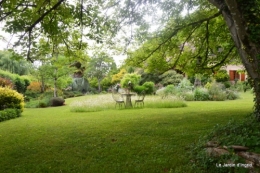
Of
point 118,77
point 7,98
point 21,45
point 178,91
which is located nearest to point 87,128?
point 21,45

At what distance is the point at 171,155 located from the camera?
4301 millimetres

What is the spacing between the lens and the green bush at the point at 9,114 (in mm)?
9891

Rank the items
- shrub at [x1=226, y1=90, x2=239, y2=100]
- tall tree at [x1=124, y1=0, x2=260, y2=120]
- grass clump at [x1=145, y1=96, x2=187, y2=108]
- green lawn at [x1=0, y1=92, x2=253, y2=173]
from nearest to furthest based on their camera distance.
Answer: green lawn at [x1=0, y1=92, x2=253, y2=173]
tall tree at [x1=124, y1=0, x2=260, y2=120]
grass clump at [x1=145, y1=96, x2=187, y2=108]
shrub at [x1=226, y1=90, x2=239, y2=100]

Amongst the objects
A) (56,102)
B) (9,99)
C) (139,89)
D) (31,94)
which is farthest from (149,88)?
(9,99)

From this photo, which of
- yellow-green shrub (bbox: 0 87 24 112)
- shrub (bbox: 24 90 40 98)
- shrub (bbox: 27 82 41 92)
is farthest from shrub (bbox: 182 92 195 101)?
shrub (bbox: 27 82 41 92)

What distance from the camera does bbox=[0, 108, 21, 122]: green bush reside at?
389 inches

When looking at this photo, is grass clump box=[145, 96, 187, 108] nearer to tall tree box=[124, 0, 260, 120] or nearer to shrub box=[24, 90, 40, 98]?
tall tree box=[124, 0, 260, 120]

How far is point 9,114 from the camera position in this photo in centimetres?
1038

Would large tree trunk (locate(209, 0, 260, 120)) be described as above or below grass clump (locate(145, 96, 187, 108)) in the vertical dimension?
above

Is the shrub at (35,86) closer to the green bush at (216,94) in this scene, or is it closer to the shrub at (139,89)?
the shrub at (139,89)

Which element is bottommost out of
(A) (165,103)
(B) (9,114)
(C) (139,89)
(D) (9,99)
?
(B) (9,114)

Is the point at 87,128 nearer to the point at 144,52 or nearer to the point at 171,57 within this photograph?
the point at 144,52

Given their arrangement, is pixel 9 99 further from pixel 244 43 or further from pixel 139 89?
pixel 139 89

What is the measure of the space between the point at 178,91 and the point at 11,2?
568 inches
